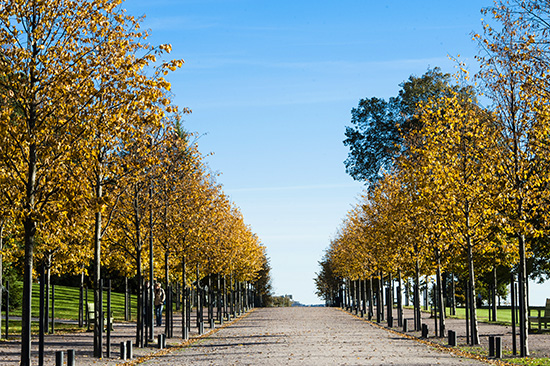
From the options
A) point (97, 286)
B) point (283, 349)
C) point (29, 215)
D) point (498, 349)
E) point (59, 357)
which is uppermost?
point (29, 215)

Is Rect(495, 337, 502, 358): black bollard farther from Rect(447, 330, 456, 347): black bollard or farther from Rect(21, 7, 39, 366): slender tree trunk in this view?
Rect(21, 7, 39, 366): slender tree trunk

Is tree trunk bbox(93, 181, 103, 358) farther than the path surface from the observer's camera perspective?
Yes

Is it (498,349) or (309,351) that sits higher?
(498,349)

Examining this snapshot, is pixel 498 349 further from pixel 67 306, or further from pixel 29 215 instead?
pixel 67 306

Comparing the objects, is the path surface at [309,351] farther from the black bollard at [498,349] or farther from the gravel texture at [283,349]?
the black bollard at [498,349]

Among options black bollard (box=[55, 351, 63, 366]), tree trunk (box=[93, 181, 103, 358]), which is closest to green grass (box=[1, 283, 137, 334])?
tree trunk (box=[93, 181, 103, 358])

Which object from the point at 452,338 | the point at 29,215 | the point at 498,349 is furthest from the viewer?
the point at 452,338

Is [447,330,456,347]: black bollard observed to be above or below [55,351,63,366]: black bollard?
below

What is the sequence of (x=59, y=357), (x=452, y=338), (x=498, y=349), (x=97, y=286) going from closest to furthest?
(x=59, y=357) < (x=97, y=286) < (x=498, y=349) < (x=452, y=338)

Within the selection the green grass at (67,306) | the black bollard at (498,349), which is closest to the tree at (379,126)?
the green grass at (67,306)

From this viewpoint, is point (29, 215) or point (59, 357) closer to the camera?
point (29, 215)

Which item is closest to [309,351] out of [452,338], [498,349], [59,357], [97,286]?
[452,338]

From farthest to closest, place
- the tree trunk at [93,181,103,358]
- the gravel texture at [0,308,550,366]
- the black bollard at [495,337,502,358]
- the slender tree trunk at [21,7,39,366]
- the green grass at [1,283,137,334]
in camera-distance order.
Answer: the green grass at [1,283,137,334], the black bollard at [495,337,502,358], the tree trunk at [93,181,103,358], the gravel texture at [0,308,550,366], the slender tree trunk at [21,7,39,366]

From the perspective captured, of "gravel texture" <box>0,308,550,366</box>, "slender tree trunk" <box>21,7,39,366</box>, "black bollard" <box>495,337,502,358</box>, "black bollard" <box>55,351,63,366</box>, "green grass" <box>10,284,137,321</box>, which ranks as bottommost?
"green grass" <box>10,284,137,321</box>
